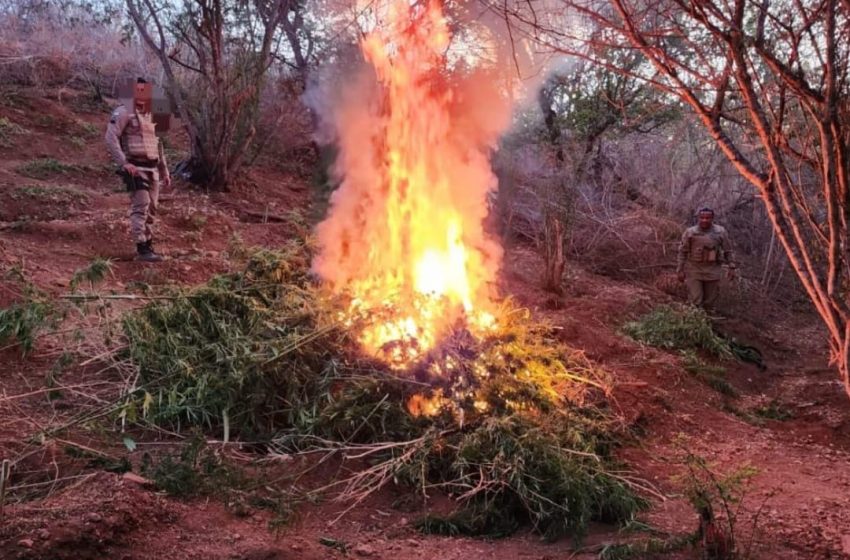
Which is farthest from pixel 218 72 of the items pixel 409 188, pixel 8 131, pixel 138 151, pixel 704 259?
pixel 704 259

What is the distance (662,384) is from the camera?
20.3 ft

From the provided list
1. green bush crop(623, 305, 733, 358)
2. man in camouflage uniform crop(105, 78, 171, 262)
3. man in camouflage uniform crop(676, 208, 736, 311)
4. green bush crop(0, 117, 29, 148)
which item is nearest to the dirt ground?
green bush crop(0, 117, 29, 148)

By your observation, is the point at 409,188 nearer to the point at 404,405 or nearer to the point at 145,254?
the point at 404,405

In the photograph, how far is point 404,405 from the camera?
4.32m

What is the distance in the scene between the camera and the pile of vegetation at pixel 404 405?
3.54 m

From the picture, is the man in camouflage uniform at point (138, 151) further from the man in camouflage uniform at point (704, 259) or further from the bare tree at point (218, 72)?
the man in camouflage uniform at point (704, 259)

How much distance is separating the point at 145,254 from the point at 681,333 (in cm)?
617

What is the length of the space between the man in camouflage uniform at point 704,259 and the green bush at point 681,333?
0.90m

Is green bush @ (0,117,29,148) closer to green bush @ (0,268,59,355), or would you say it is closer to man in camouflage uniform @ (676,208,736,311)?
green bush @ (0,268,59,355)

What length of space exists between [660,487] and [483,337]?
63.6 inches

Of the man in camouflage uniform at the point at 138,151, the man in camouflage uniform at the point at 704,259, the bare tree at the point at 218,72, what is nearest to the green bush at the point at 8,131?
the bare tree at the point at 218,72

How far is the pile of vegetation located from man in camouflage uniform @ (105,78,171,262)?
2228 millimetres

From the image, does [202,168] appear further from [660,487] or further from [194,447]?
[660,487]

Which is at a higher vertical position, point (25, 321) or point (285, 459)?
point (25, 321)
